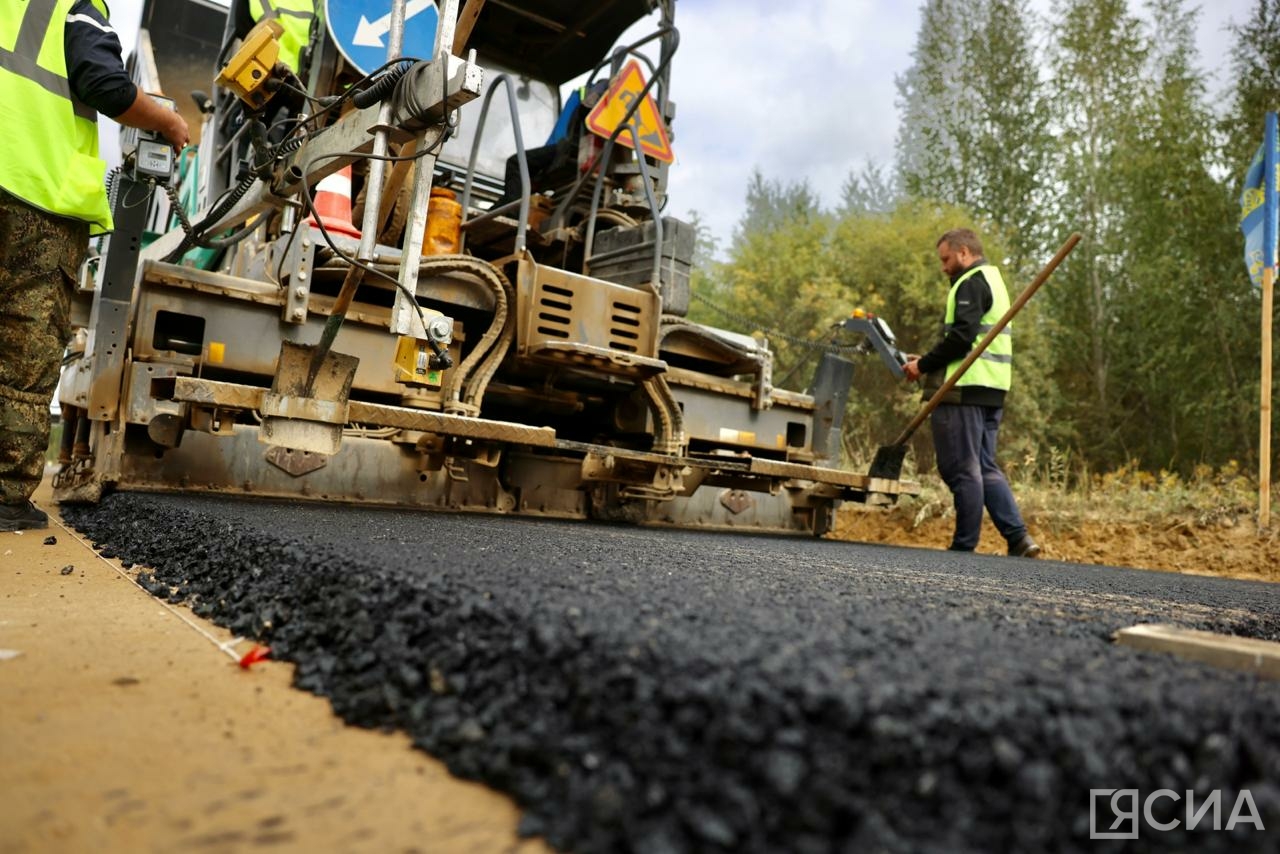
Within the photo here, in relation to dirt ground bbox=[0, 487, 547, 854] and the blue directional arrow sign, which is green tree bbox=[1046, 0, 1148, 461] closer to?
the blue directional arrow sign

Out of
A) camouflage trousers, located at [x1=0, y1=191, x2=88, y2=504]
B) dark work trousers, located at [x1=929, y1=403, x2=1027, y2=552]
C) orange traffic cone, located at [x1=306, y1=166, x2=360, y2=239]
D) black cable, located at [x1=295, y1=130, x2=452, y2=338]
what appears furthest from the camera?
dark work trousers, located at [x1=929, y1=403, x2=1027, y2=552]

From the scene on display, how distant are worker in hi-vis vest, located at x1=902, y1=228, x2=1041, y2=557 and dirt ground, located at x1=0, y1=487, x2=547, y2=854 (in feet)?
12.7

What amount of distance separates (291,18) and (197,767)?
3896 millimetres

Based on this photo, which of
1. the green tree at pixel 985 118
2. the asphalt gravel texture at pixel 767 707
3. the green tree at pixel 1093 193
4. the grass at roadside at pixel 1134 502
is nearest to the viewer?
the asphalt gravel texture at pixel 767 707

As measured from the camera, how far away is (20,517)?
278cm

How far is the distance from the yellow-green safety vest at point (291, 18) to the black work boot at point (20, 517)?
83.0 inches

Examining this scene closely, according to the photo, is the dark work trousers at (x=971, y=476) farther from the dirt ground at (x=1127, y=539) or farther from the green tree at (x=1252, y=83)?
the green tree at (x=1252, y=83)

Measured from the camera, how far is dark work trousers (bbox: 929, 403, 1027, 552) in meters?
4.45

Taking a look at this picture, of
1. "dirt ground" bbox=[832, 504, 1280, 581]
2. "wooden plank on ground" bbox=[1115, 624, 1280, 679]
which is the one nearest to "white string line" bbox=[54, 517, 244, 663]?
"wooden plank on ground" bbox=[1115, 624, 1280, 679]

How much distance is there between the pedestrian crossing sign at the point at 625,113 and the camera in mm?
4004

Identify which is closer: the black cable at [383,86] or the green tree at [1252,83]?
the black cable at [383,86]

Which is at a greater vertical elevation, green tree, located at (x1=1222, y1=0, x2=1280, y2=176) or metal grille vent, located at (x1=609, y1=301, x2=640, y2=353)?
green tree, located at (x1=1222, y1=0, x2=1280, y2=176)

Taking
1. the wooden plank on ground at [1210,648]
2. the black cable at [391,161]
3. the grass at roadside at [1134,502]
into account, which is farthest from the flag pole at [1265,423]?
the black cable at [391,161]

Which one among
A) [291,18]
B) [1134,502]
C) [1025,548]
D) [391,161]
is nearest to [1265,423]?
[1134,502]
